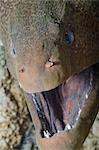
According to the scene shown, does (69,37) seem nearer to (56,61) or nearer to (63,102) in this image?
(56,61)

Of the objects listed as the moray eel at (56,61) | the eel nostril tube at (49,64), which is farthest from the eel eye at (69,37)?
the eel nostril tube at (49,64)

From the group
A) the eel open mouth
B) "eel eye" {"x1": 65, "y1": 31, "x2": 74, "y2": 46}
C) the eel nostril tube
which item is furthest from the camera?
the eel open mouth

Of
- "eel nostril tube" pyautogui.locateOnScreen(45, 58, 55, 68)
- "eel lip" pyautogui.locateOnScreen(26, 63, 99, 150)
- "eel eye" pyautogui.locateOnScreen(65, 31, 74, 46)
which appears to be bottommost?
"eel lip" pyautogui.locateOnScreen(26, 63, 99, 150)

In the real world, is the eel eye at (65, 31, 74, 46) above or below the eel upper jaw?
above

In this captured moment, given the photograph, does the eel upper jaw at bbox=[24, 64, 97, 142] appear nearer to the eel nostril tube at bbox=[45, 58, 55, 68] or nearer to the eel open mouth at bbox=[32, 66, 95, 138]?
the eel open mouth at bbox=[32, 66, 95, 138]

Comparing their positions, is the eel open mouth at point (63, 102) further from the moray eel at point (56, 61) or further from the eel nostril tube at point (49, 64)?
the eel nostril tube at point (49, 64)

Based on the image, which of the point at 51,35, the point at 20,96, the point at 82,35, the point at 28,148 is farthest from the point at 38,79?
the point at 28,148

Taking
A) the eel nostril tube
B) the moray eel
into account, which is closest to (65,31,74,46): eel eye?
A: the moray eel

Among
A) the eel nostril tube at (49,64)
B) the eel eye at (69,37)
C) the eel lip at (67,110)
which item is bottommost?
the eel lip at (67,110)

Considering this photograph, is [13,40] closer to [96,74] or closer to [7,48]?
[7,48]
